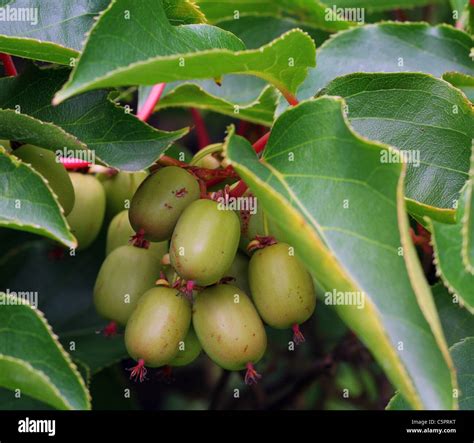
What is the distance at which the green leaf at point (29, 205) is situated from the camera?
0.96 meters

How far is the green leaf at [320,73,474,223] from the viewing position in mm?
1209

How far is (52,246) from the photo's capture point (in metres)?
1.78

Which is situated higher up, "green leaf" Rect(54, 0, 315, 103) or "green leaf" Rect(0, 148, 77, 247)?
"green leaf" Rect(54, 0, 315, 103)

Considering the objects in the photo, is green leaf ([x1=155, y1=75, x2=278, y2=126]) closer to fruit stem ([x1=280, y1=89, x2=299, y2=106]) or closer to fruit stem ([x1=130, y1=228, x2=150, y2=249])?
fruit stem ([x1=280, y1=89, x2=299, y2=106])

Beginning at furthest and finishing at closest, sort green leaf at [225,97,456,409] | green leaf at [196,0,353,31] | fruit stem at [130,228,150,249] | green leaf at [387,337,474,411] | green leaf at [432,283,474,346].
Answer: green leaf at [196,0,353,31], green leaf at [432,283,474,346], fruit stem at [130,228,150,249], green leaf at [387,337,474,411], green leaf at [225,97,456,409]

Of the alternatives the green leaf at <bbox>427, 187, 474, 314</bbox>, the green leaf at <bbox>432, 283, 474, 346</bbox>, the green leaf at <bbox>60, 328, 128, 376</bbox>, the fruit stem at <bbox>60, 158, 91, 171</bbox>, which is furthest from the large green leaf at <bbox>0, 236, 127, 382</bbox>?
the green leaf at <bbox>427, 187, 474, 314</bbox>

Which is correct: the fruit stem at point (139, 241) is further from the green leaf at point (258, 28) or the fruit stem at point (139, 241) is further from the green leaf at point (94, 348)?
the green leaf at point (258, 28)

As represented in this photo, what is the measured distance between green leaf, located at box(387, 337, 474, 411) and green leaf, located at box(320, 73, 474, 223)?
214 millimetres

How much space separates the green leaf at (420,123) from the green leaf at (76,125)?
29 cm

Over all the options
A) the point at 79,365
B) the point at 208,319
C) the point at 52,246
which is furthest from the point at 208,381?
the point at 208,319

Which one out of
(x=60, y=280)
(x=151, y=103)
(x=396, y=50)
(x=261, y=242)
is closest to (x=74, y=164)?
(x=151, y=103)

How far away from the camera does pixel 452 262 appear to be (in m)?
0.99

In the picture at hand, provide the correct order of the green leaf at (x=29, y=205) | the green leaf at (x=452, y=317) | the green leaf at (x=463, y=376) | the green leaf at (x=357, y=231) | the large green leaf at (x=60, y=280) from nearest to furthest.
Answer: the green leaf at (x=357, y=231) → the green leaf at (x=29, y=205) → the green leaf at (x=463, y=376) → the green leaf at (x=452, y=317) → the large green leaf at (x=60, y=280)

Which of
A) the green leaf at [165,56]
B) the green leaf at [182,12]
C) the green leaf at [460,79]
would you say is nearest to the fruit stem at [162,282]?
the green leaf at [165,56]
